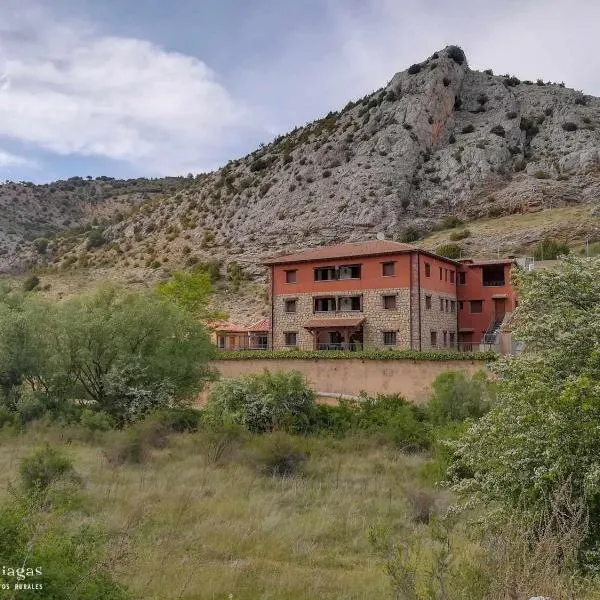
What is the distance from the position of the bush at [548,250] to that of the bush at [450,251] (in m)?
7.36

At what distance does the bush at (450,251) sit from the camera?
2322 inches

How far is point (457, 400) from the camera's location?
81.3 feet

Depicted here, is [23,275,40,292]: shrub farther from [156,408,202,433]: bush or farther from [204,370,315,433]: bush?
[204,370,315,433]: bush

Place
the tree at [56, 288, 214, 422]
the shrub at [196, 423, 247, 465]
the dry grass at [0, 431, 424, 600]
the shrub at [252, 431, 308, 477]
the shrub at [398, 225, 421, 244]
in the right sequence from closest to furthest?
the dry grass at [0, 431, 424, 600], the shrub at [252, 431, 308, 477], the shrub at [196, 423, 247, 465], the tree at [56, 288, 214, 422], the shrub at [398, 225, 421, 244]

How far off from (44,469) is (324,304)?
32.2 m

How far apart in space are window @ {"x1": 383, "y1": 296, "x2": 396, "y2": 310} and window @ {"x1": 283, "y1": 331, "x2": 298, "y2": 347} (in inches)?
305

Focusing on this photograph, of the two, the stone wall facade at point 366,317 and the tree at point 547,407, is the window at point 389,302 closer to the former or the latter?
the stone wall facade at point 366,317

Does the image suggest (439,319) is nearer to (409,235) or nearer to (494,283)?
(494,283)

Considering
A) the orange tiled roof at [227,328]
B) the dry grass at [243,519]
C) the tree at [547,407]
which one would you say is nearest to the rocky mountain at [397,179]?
the orange tiled roof at [227,328]

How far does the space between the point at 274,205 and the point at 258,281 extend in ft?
57.5

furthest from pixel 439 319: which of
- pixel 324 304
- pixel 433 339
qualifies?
pixel 324 304

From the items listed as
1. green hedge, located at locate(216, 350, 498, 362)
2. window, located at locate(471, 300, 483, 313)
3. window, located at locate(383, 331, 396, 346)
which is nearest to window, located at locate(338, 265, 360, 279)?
window, located at locate(383, 331, 396, 346)

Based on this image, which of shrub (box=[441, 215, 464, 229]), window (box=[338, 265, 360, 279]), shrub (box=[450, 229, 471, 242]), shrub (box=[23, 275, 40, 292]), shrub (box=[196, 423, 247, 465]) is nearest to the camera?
shrub (box=[196, 423, 247, 465])

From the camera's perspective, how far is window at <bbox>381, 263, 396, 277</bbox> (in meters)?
42.2
